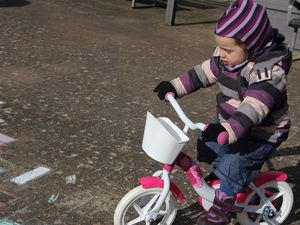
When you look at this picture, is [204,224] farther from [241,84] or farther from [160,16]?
[160,16]

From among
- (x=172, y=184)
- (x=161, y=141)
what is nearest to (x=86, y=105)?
(x=172, y=184)

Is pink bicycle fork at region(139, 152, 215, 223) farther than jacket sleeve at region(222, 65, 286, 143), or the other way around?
pink bicycle fork at region(139, 152, 215, 223)

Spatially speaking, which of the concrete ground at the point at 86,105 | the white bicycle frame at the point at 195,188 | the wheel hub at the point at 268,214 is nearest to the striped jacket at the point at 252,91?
the white bicycle frame at the point at 195,188

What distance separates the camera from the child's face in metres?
2.68

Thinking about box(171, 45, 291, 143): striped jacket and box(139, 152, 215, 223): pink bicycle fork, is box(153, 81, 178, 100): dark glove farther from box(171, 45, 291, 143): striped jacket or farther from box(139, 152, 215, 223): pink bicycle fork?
box(139, 152, 215, 223): pink bicycle fork

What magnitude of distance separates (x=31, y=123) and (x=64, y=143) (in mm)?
480

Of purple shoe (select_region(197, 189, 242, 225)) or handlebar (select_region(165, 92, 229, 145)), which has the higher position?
handlebar (select_region(165, 92, 229, 145))

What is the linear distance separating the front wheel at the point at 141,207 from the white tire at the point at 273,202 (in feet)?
1.54

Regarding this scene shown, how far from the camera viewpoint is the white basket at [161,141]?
2.57 m

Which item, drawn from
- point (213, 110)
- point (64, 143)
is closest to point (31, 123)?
point (64, 143)

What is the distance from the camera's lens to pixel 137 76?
20.7ft

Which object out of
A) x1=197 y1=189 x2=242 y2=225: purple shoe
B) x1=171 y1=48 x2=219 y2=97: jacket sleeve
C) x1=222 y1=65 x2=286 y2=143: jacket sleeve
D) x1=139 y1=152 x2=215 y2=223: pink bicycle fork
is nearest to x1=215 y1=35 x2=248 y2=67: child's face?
x1=222 y1=65 x2=286 y2=143: jacket sleeve

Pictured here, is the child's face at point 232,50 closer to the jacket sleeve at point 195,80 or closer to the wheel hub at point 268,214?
the jacket sleeve at point 195,80

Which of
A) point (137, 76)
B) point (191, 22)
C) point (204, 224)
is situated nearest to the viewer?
point (204, 224)
